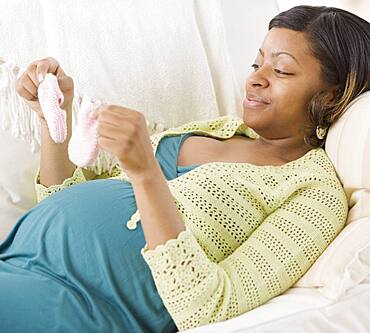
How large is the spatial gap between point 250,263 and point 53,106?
1.44 feet

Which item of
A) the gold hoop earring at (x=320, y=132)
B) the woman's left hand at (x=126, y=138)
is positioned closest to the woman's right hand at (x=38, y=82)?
the woman's left hand at (x=126, y=138)

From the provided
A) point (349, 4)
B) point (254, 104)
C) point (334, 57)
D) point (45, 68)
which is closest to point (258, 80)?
point (254, 104)

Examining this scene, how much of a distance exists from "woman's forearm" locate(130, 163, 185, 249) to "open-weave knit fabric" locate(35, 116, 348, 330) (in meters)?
0.02

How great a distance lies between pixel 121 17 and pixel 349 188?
0.63 m

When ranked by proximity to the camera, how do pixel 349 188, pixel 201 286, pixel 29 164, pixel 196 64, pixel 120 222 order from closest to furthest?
pixel 201 286
pixel 120 222
pixel 349 188
pixel 29 164
pixel 196 64

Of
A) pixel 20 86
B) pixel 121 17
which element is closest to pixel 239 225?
pixel 20 86

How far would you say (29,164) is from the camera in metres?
1.55

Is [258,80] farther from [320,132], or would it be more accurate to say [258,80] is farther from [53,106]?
[53,106]

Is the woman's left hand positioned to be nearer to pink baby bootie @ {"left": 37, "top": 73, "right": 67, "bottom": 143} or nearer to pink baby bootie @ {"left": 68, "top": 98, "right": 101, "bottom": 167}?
pink baby bootie @ {"left": 68, "top": 98, "right": 101, "bottom": 167}

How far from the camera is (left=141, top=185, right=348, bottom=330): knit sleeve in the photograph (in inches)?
42.3

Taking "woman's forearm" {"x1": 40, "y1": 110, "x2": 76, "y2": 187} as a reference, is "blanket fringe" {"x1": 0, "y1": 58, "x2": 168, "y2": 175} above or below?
above

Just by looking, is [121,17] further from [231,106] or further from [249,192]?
[249,192]

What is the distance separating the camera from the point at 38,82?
1.37m

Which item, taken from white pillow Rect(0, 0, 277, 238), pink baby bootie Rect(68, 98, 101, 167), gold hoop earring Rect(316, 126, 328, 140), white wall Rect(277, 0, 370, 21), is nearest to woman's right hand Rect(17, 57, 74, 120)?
white pillow Rect(0, 0, 277, 238)
